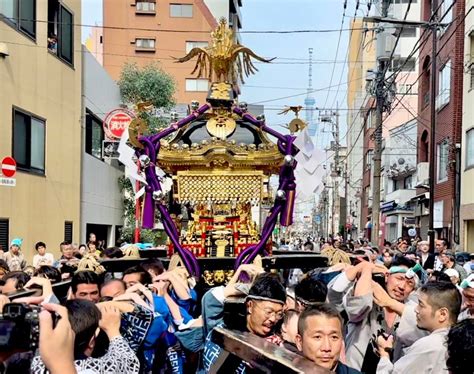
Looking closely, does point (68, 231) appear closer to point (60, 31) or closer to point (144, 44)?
point (60, 31)

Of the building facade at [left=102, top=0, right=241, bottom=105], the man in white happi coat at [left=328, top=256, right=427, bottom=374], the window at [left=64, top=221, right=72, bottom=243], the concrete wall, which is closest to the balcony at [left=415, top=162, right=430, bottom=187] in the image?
the concrete wall

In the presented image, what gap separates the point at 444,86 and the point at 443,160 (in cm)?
252

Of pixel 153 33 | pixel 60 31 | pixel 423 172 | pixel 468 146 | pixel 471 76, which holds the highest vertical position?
pixel 153 33

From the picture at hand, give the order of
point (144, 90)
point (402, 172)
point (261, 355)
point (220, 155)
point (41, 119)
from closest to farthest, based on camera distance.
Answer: point (261, 355) → point (220, 155) → point (41, 119) → point (144, 90) → point (402, 172)

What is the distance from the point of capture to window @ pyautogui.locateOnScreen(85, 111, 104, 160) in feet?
75.4

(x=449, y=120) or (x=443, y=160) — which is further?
(x=443, y=160)

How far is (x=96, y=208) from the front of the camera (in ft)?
78.3

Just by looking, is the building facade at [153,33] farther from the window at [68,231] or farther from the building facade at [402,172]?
the window at [68,231]

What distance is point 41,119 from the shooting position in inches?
708

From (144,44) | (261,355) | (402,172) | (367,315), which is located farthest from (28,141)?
(144,44)

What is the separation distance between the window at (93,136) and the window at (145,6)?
23171mm

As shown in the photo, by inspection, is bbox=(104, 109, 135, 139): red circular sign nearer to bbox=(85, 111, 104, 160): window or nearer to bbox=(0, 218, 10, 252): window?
bbox=(85, 111, 104, 160): window

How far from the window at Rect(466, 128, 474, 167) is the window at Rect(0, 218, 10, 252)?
12.9 meters

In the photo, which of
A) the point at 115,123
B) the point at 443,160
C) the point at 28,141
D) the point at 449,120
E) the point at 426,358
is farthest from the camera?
the point at 443,160
